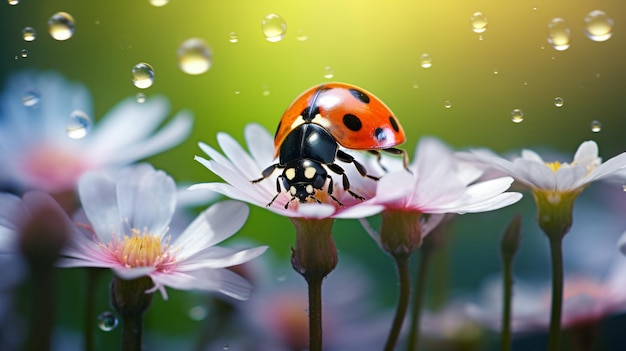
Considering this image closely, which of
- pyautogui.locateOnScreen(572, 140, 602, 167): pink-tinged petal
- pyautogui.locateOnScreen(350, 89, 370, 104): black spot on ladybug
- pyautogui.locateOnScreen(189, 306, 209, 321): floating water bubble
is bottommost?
pyautogui.locateOnScreen(189, 306, 209, 321): floating water bubble

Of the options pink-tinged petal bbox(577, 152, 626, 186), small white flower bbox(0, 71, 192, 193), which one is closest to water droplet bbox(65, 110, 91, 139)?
small white flower bbox(0, 71, 192, 193)

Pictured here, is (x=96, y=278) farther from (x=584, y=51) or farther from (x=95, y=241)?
(x=584, y=51)

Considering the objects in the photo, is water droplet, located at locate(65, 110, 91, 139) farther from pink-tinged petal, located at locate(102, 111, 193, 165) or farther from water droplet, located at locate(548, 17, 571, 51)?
water droplet, located at locate(548, 17, 571, 51)

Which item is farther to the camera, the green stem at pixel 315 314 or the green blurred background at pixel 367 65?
the green blurred background at pixel 367 65

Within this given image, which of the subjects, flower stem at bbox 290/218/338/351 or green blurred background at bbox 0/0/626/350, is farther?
green blurred background at bbox 0/0/626/350

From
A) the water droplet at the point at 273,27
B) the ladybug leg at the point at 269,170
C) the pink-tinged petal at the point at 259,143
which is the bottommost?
the ladybug leg at the point at 269,170

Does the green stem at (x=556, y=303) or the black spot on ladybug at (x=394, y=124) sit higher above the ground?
the black spot on ladybug at (x=394, y=124)

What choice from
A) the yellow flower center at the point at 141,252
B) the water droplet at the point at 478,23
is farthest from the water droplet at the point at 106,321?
the water droplet at the point at 478,23

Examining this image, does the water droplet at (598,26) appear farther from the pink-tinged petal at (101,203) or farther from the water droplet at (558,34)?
the pink-tinged petal at (101,203)
